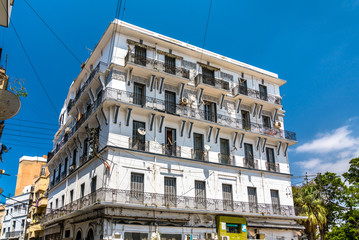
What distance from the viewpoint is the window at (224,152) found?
25.1m

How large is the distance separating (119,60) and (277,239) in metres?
17.7

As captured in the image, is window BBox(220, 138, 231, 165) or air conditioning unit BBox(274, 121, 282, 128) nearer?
window BBox(220, 138, 231, 165)

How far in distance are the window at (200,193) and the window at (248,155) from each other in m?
4.63

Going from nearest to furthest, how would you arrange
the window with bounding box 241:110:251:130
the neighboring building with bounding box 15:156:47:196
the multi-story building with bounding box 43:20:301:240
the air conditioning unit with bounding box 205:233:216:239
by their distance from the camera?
the multi-story building with bounding box 43:20:301:240 < the air conditioning unit with bounding box 205:233:216:239 < the window with bounding box 241:110:251:130 < the neighboring building with bounding box 15:156:47:196

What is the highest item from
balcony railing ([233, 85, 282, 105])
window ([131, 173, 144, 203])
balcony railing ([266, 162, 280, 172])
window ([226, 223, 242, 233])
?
balcony railing ([233, 85, 282, 105])

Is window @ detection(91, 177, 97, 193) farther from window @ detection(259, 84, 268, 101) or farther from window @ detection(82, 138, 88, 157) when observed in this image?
window @ detection(259, 84, 268, 101)

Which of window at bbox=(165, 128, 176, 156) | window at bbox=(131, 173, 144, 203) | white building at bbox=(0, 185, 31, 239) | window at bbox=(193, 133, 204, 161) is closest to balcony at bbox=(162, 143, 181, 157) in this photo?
window at bbox=(165, 128, 176, 156)

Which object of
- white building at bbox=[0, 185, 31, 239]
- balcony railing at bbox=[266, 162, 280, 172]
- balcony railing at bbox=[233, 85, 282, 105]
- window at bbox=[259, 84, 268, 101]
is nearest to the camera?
balcony railing at bbox=[266, 162, 280, 172]

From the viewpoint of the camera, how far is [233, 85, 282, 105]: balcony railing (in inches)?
1080

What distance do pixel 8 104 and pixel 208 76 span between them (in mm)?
18004

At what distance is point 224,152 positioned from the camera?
25.7 meters

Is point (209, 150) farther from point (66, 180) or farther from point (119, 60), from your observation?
point (66, 180)

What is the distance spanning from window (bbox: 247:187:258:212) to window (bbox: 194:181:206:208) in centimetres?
400

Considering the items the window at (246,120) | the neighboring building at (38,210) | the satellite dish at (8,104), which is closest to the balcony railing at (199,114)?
the window at (246,120)
